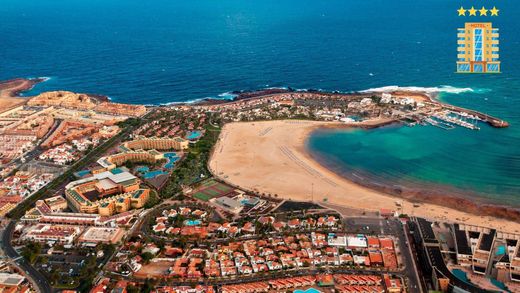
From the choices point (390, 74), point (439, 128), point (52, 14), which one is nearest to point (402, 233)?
point (439, 128)

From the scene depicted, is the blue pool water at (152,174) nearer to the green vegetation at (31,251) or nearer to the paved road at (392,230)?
the green vegetation at (31,251)

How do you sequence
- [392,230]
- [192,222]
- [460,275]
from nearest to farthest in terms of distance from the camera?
1. [460,275]
2. [392,230]
3. [192,222]

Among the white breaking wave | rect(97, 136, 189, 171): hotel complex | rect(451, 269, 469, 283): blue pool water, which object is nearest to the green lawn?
rect(97, 136, 189, 171): hotel complex

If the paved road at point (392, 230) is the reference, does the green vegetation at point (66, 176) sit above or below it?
above

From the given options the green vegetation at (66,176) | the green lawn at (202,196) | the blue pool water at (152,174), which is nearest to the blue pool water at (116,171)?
the blue pool water at (152,174)

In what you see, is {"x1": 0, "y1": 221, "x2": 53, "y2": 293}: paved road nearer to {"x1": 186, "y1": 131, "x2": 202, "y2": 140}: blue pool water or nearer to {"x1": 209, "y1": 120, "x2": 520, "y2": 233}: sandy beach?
{"x1": 209, "y1": 120, "x2": 520, "y2": 233}: sandy beach

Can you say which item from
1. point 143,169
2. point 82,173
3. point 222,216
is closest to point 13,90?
point 82,173

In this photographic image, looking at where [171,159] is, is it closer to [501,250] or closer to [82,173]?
[82,173]
